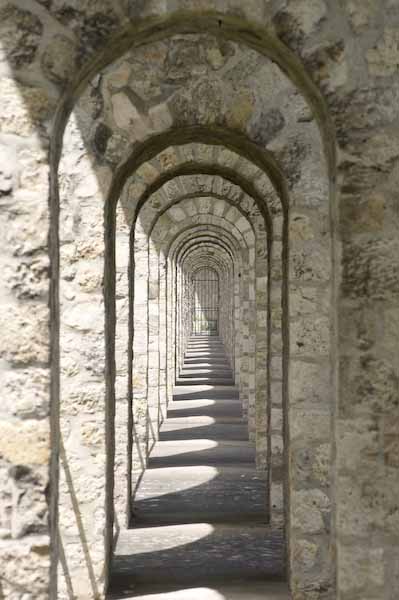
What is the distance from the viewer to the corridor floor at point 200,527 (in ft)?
17.7

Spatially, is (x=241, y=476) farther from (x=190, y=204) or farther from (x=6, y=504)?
(x=6, y=504)

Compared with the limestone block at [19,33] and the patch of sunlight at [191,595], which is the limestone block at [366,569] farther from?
the patch of sunlight at [191,595]

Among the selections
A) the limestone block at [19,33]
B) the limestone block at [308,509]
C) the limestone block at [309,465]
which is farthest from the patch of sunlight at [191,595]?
the limestone block at [19,33]

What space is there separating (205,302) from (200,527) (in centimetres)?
2674

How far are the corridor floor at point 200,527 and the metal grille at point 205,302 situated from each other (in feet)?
70.0

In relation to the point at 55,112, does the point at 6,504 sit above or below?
below

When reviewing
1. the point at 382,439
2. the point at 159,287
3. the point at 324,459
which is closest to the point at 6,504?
the point at 382,439

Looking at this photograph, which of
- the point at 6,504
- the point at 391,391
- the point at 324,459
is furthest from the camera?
the point at 324,459

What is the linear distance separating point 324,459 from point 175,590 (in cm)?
134

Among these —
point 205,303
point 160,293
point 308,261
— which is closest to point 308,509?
point 308,261

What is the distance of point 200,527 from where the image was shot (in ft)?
22.3

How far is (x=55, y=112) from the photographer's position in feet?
9.29

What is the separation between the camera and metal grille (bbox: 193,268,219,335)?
33344 millimetres

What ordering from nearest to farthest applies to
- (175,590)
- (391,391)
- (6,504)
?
1. (6,504)
2. (391,391)
3. (175,590)
